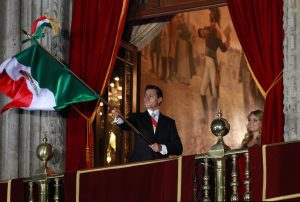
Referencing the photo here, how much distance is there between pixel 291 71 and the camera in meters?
8.76

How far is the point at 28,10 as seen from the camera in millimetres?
10438

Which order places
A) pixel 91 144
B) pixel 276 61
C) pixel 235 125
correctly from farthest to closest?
1. pixel 235 125
2. pixel 91 144
3. pixel 276 61

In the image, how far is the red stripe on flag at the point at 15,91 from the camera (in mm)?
9680

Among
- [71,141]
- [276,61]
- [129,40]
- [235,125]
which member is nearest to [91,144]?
[71,141]

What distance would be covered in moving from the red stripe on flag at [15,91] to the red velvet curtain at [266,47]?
2.55 metres

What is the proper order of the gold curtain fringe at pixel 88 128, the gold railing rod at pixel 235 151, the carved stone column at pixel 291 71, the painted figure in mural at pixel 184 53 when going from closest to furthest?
the gold railing rod at pixel 235 151 < the carved stone column at pixel 291 71 < the gold curtain fringe at pixel 88 128 < the painted figure in mural at pixel 184 53

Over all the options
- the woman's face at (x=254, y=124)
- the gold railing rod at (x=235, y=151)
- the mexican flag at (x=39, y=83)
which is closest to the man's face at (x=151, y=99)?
the mexican flag at (x=39, y=83)

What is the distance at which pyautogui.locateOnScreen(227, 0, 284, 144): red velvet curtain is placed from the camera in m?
8.88

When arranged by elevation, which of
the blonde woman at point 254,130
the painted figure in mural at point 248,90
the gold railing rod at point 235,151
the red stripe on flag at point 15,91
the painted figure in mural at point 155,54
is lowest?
the gold railing rod at point 235,151

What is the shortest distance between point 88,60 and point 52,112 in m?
0.76

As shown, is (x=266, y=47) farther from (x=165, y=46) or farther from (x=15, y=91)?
(x=165, y=46)

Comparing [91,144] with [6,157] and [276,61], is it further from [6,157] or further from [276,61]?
[276,61]

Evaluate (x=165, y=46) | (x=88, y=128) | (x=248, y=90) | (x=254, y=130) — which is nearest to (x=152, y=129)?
(x=88, y=128)

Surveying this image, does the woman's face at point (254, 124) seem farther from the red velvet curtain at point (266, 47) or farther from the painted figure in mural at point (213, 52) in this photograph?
the painted figure in mural at point (213, 52)
